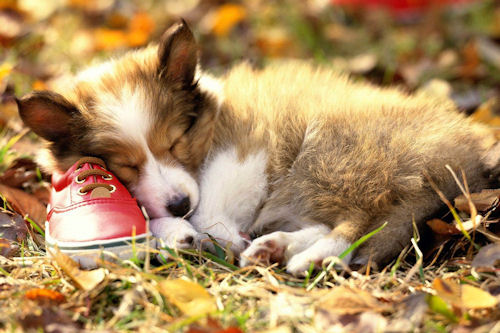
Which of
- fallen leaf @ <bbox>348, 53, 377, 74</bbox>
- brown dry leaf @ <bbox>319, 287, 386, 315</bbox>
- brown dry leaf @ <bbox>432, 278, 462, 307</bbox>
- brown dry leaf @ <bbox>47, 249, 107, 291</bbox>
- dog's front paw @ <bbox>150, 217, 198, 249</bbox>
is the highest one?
fallen leaf @ <bbox>348, 53, 377, 74</bbox>

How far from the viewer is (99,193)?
2.41 m

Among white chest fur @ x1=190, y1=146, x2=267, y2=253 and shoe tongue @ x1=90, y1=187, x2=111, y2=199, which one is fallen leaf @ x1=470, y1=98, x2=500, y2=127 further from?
shoe tongue @ x1=90, y1=187, x2=111, y2=199

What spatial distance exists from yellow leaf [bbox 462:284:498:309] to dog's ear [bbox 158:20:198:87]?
67.8 inches

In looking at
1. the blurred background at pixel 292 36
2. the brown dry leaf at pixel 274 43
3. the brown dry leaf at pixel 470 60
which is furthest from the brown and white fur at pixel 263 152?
the brown dry leaf at pixel 274 43

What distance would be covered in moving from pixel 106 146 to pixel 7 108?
1659 millimetres

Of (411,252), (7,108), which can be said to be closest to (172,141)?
(411,252)

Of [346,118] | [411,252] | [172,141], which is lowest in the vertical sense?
[411,252]

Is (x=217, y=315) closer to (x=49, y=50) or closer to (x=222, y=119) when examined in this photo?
(x=222, y=119)

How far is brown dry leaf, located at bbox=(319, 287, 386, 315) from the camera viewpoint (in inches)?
72.7

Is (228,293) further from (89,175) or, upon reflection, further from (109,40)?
(109,40)

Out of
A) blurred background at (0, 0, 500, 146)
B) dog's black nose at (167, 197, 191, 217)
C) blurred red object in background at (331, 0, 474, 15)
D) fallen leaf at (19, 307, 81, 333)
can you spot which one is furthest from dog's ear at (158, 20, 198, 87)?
blurred red object in background at (331, 0, 474, 15)

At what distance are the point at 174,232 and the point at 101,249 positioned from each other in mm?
392

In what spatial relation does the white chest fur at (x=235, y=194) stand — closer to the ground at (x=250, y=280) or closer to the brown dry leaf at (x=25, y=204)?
the ground at (x=250, y=280)

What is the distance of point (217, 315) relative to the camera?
1.85 metres
